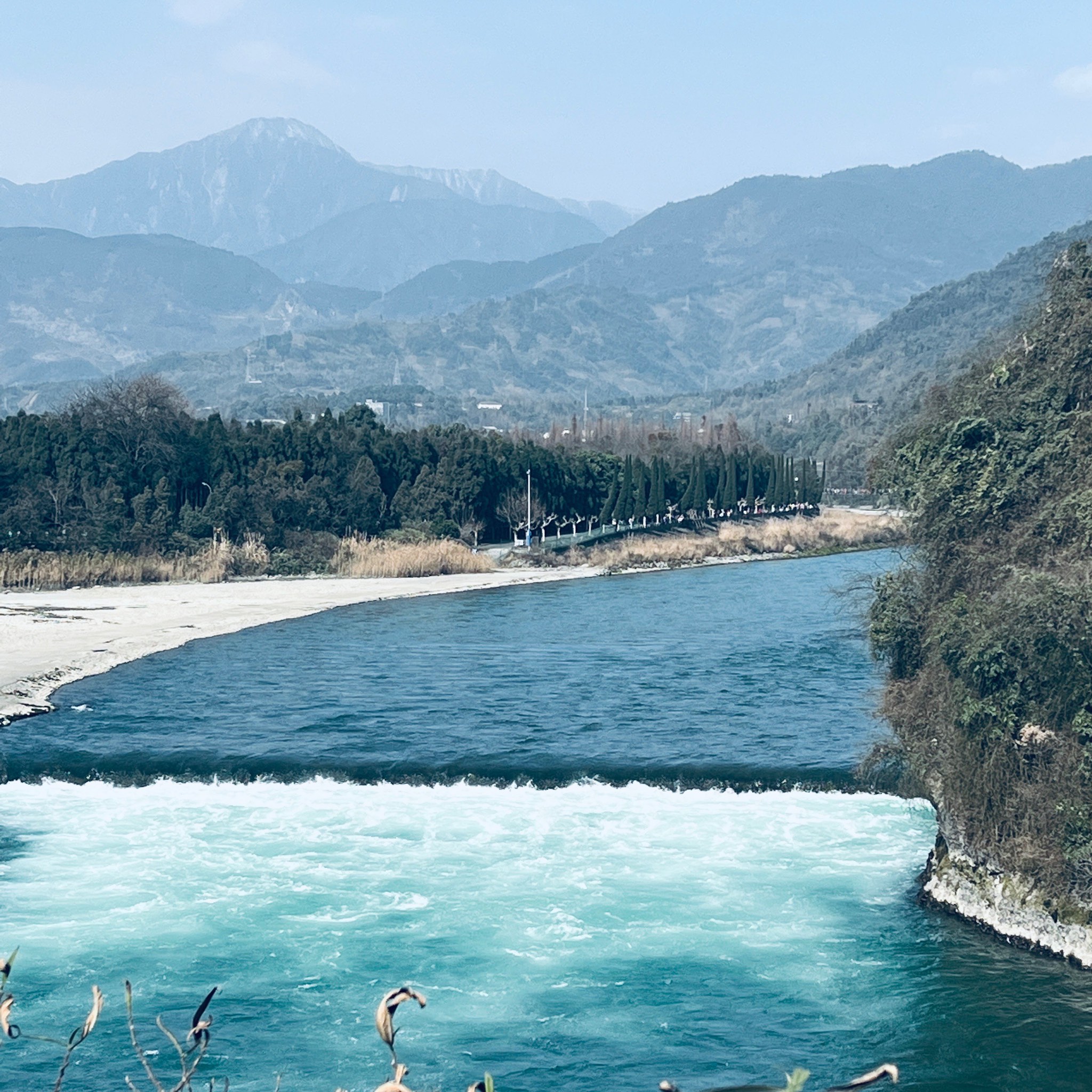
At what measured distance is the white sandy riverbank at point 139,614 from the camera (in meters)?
42.0

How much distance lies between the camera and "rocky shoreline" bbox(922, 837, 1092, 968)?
65.7ft

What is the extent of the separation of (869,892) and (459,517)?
212 ft

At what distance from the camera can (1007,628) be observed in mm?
21219

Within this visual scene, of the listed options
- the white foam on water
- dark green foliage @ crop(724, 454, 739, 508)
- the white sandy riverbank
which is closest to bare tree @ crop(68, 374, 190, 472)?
the white sandy riverbank

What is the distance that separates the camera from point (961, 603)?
24.0 metres

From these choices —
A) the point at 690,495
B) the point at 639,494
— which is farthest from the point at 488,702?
the point at 690,495

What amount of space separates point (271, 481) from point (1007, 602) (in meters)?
61.2

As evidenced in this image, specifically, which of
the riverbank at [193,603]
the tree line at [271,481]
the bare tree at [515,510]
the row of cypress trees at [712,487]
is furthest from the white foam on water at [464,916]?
the row of cypress trees at [712,487]

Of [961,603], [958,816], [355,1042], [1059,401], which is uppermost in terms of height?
[1059,401]

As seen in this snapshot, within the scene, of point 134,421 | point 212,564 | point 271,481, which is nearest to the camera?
point 212,564

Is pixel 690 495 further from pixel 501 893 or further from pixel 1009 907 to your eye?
pixel 1009 907

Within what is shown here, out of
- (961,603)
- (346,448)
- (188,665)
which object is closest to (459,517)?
(346,448)

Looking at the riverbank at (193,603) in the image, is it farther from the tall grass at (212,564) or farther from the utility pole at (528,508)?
the utility pole at (528,508)

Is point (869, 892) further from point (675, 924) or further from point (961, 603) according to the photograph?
point (961, 603)
